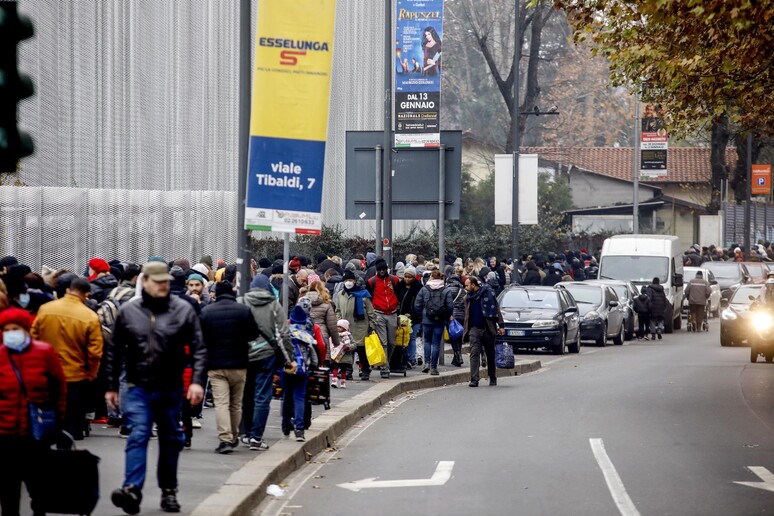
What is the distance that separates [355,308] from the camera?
800 inches

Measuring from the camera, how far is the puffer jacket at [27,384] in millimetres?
8195

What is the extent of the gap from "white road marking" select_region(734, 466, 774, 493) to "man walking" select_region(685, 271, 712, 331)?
27.8 m

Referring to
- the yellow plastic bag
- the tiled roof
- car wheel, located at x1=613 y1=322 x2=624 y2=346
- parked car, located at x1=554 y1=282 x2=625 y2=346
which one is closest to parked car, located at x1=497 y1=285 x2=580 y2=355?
parked car, located at x1=554 y1=282 x2=625 y2=346

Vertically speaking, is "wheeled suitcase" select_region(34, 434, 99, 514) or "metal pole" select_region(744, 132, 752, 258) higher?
"metal pole" select_region(744, 132, 752, 258)

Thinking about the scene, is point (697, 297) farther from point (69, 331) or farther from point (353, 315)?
point (69, 331)

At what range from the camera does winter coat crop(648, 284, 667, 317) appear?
123 ft

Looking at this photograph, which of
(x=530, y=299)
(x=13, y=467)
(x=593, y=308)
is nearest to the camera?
(x=13, y=467)

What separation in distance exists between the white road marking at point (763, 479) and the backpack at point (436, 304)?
9518mm

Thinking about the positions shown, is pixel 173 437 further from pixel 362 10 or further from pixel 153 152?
pixel 362 10

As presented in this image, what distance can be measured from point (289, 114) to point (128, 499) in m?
4.61

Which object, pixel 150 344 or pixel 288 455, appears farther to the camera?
pixel 288 455

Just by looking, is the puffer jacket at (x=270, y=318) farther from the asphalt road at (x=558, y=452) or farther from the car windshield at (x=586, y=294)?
the car windshield at (x=586, y=294)

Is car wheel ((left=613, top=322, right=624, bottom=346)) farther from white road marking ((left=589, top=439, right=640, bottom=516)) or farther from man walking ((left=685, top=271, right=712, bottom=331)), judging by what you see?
white road marking ((left=589, top=439, right=640, bottom=516))

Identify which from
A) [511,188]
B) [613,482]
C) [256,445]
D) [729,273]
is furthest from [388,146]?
[729,273]
